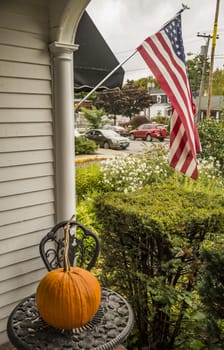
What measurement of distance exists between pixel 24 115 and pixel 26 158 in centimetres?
26

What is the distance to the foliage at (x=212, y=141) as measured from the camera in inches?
252

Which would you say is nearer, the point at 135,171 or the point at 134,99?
the point at 135,171

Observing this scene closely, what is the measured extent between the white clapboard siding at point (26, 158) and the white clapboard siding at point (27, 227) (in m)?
0.38

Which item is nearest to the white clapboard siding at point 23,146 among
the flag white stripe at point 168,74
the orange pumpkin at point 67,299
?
the orange pumpkin at point 67,299

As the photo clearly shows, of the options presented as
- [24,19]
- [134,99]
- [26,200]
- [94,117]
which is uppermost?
[24,19]

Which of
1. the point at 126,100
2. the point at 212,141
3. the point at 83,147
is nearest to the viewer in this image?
the point at 212,141

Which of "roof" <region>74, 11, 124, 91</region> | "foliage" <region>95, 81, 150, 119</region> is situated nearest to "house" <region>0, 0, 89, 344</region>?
"roof" <region>74, 11, 124, 91</region>

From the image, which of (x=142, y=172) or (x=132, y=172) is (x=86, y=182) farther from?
(x=142, y=172)

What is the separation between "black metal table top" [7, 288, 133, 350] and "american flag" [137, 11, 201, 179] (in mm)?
1137

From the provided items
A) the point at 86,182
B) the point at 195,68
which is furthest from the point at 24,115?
the point at 195,68

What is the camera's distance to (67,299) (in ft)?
4.98

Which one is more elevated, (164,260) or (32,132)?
(32,132)

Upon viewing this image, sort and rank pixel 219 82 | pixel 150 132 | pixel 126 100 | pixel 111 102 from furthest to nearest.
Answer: pixel 111 102
pixel 126 100
pixel 219 82
pixel 150 132

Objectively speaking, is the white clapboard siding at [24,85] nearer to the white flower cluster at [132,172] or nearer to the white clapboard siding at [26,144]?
the white clapboard siding at [26,144]
